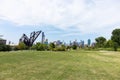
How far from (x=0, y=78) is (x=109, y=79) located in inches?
200

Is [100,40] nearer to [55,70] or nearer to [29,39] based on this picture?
[29,39]

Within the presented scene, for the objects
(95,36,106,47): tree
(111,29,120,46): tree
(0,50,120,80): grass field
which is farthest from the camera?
(95,36,106,47): tree

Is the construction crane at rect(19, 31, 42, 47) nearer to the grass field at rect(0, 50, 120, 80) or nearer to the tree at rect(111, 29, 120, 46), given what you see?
the tree at rect(111, 29, 120, 46)

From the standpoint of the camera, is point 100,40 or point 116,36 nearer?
point 116,36

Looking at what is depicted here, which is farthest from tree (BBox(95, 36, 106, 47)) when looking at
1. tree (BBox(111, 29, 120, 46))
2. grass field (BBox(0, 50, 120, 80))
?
grass field (BBox(0, 50, 120, 80))

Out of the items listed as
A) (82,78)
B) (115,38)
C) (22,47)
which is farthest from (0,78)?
(115,38)

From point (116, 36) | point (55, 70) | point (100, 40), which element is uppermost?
point (116, 36)

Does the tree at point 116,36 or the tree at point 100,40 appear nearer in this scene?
the tree at point 116,36

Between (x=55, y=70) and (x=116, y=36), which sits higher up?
(x=116, y=36)

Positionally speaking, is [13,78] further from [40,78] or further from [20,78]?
[40,78]

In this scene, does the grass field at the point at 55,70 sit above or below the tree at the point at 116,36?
below

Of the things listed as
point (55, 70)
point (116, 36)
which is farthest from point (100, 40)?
point (55, 70)

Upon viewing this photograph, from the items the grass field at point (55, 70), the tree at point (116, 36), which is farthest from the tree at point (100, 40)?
the grass field at point (55, 70)

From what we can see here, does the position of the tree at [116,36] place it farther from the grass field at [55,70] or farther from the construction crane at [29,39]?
the grass field at [55,70]
